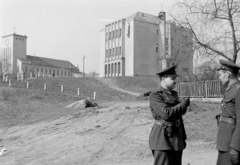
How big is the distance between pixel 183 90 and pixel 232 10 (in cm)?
828

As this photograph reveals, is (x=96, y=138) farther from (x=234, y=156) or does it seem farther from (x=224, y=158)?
(x=234, y=156)

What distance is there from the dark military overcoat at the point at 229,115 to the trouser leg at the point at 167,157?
2.04 feet

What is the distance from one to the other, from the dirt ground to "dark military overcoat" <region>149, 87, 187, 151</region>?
3.51 meters

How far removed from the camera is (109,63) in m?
65.2

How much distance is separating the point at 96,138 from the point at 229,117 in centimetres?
624

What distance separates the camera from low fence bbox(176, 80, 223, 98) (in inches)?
818

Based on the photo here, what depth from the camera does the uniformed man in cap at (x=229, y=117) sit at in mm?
3863

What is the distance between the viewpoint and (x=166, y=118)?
402 centimetres

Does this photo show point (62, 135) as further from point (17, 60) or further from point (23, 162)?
point (17, 60)

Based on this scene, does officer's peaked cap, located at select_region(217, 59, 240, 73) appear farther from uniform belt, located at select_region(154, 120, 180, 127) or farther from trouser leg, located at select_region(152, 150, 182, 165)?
trouser leg, located at select_region(152, 150, 182, 165)

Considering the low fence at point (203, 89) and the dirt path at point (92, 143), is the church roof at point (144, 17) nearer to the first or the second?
the low fence at point (203, 89)

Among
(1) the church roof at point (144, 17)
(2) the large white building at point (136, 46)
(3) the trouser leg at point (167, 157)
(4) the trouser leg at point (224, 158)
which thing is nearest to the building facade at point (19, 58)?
(2) the large white building at point (136, 46)

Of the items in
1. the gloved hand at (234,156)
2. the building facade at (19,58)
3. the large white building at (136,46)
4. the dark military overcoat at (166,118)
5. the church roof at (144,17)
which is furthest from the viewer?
the building facade at (19,58)

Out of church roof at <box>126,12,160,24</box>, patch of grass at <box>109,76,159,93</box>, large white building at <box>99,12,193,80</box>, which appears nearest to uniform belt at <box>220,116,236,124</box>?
patch of grass at <box>109,76,159,93</box>
